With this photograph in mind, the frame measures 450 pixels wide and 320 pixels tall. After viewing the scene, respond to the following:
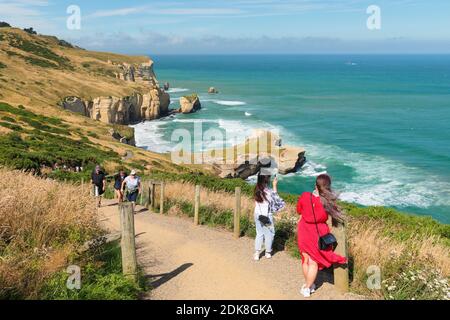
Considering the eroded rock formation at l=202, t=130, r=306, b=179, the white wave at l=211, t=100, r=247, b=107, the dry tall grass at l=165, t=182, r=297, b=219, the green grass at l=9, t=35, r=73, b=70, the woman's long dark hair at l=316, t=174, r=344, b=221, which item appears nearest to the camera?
the woman's long dark hair at l=316, t=174, r=344, b=221

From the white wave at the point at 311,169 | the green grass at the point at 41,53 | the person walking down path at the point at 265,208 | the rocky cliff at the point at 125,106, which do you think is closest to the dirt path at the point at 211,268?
the person walking down path at the point at 265,208

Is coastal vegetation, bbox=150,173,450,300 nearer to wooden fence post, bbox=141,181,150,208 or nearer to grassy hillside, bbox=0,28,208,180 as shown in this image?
wooden fence post, bbox=141,181,150,208

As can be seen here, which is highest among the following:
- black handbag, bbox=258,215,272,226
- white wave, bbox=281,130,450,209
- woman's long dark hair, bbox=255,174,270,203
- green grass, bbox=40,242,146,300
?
woman's long dark hair, bbox=255,174,270,203

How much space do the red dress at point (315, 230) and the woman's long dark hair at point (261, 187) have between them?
143 centimetres

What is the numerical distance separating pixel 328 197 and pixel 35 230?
4.73m

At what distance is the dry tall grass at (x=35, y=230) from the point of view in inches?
237

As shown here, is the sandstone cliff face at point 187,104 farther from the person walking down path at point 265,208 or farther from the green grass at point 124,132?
the person walking down path at point 265,208

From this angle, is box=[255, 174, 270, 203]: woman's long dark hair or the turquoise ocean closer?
box=[255, 174, 270, 203]: woman's long dark hair

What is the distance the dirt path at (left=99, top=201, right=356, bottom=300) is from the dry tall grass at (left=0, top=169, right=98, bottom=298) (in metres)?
1.61

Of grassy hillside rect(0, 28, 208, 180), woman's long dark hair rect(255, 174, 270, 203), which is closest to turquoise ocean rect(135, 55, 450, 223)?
grassy hillside rect(0, 28, 208, 180)

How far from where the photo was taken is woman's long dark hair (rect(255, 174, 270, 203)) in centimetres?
860

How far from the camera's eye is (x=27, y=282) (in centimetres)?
605

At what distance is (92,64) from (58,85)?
109ft

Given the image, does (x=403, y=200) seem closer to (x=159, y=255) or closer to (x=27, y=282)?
(x=159, y=255)
